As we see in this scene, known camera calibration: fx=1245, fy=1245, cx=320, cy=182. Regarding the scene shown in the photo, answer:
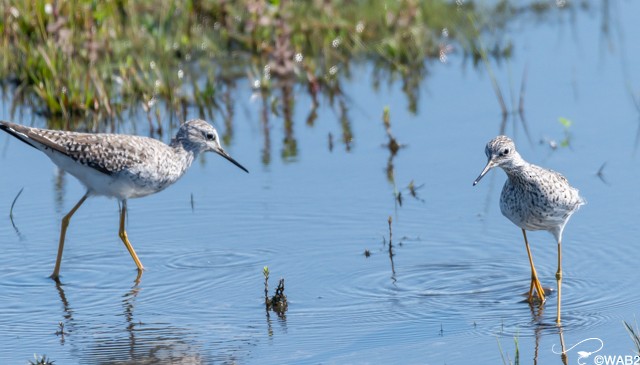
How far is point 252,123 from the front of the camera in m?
10.9

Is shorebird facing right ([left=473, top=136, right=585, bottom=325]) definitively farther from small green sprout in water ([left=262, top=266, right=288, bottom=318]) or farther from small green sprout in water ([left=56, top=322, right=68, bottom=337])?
small green sprout in water ([left=56, top=322, right=68, bottom=337])

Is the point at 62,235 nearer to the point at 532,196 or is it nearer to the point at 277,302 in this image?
the point at 277,302

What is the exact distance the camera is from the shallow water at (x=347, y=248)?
6.74m

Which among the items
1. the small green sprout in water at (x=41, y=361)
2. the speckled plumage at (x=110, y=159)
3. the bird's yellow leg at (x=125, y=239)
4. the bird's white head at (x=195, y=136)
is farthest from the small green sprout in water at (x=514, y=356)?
the bird's white head at (x=195, y=136)

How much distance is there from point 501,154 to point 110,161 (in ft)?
8.62

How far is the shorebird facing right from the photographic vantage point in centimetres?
714

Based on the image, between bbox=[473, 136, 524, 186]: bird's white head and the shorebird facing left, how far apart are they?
2.26 m

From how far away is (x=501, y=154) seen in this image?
Result: 286 inches

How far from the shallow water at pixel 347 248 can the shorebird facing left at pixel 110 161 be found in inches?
16.4

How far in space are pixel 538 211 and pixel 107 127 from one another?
15.7 feet

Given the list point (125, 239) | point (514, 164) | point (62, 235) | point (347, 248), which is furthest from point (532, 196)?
point (62, 235)

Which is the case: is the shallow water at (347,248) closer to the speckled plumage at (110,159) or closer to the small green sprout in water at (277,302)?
the small green sprout in water at (277,302)

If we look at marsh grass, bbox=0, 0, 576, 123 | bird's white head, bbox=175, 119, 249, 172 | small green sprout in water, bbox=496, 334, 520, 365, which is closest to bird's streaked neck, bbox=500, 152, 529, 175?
small green sprout in water, bbox=496, 334, 520, 365

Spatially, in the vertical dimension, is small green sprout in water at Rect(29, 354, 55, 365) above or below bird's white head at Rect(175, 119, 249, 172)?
below
